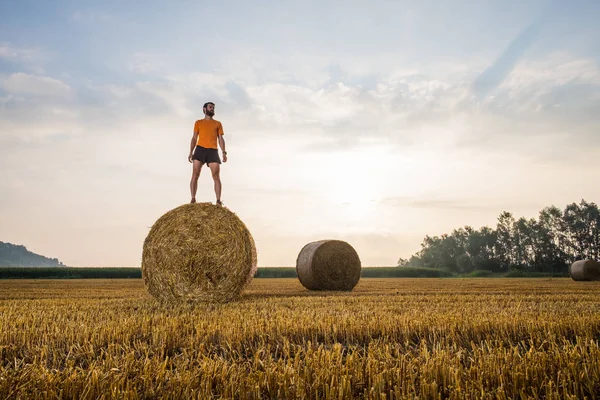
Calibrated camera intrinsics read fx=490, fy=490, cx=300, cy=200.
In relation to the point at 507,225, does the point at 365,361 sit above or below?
below

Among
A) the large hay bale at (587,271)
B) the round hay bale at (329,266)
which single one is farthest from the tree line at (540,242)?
the round hay bale at (329,266)

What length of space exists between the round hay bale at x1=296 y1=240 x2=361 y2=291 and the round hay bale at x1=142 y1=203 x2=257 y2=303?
4644 mm

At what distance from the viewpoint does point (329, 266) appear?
44.5 ft

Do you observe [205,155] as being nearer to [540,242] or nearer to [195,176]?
[195,176]

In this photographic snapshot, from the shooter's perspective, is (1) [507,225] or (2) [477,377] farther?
(1) [507,225]

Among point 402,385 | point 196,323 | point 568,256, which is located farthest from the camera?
point 568,256

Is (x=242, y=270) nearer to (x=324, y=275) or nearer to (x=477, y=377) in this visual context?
(x=324, y=275)

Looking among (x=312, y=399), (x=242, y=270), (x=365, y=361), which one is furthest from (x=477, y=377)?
(x=242, y=270)

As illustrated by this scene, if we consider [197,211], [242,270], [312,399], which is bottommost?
[312,399]

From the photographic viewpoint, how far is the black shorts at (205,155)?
968 centimetres

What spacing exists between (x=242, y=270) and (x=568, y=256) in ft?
233

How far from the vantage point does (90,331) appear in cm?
466

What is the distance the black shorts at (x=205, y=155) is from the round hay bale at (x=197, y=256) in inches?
45.7

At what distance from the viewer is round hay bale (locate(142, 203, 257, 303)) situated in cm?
850
